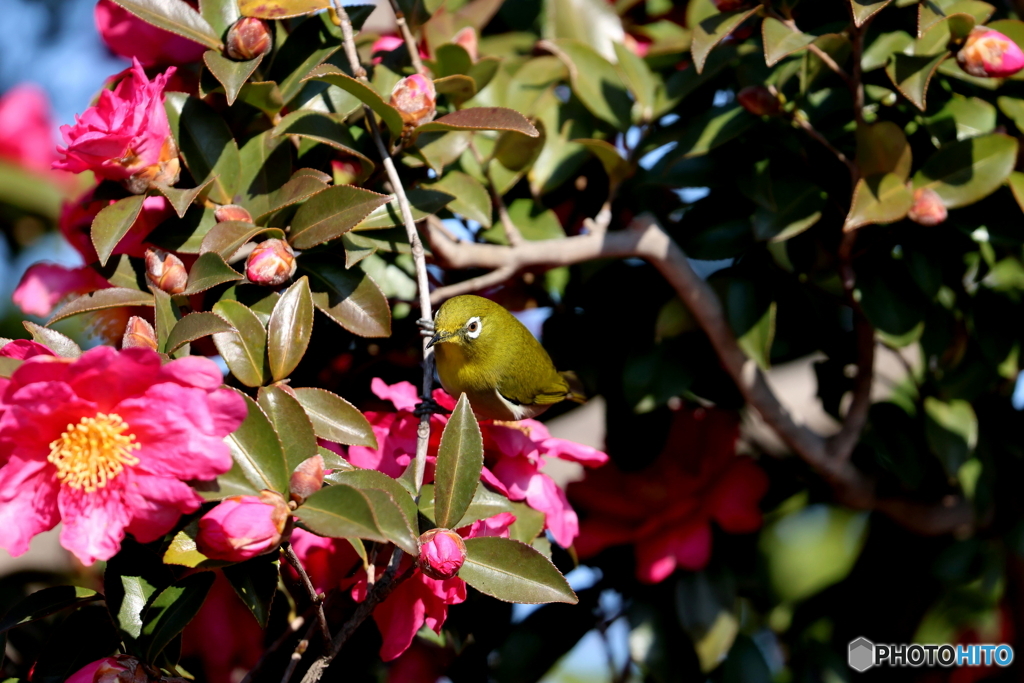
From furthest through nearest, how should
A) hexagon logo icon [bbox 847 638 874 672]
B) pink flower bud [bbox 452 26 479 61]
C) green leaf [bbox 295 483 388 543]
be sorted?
hexagon logo icon [bbox 847 638 874 672] < pink flower bud [bbox 452 26 479 61] < green leaf [bbox 295 483 388 543]

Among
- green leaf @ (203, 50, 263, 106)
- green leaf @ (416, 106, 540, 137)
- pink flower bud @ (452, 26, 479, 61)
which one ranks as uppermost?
green leaf @ (203, 50, 263, 106)

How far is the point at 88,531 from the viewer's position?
700mm

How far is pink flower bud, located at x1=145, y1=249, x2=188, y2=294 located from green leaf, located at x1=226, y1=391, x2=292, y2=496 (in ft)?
0.74

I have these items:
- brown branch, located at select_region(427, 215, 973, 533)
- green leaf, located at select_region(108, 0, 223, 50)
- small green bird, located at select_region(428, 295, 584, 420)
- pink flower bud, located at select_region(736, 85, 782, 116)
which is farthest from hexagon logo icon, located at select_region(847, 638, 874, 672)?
green leaf, located at select_region(108, 0, 223, 50)

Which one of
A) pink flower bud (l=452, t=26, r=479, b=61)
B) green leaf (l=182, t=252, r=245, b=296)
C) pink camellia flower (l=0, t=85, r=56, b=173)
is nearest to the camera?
green leaf (l=182, t=252, r=245, b=296)

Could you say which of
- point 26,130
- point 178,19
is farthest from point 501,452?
point 26,130

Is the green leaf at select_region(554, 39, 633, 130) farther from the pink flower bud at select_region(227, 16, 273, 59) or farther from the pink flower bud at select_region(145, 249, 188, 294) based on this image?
the pink flower bud at select_region(145, 249, 188, 294)

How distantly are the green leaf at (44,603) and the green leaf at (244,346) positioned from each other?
29 cm

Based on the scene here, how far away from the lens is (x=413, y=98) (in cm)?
100

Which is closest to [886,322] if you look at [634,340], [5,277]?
[634,340]

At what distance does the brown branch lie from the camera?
46.3 inches

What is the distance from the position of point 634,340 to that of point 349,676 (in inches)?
26.2

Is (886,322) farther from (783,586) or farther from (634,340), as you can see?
(783,586)

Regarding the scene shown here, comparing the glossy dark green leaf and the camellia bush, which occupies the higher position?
the glossy dark green leaf
